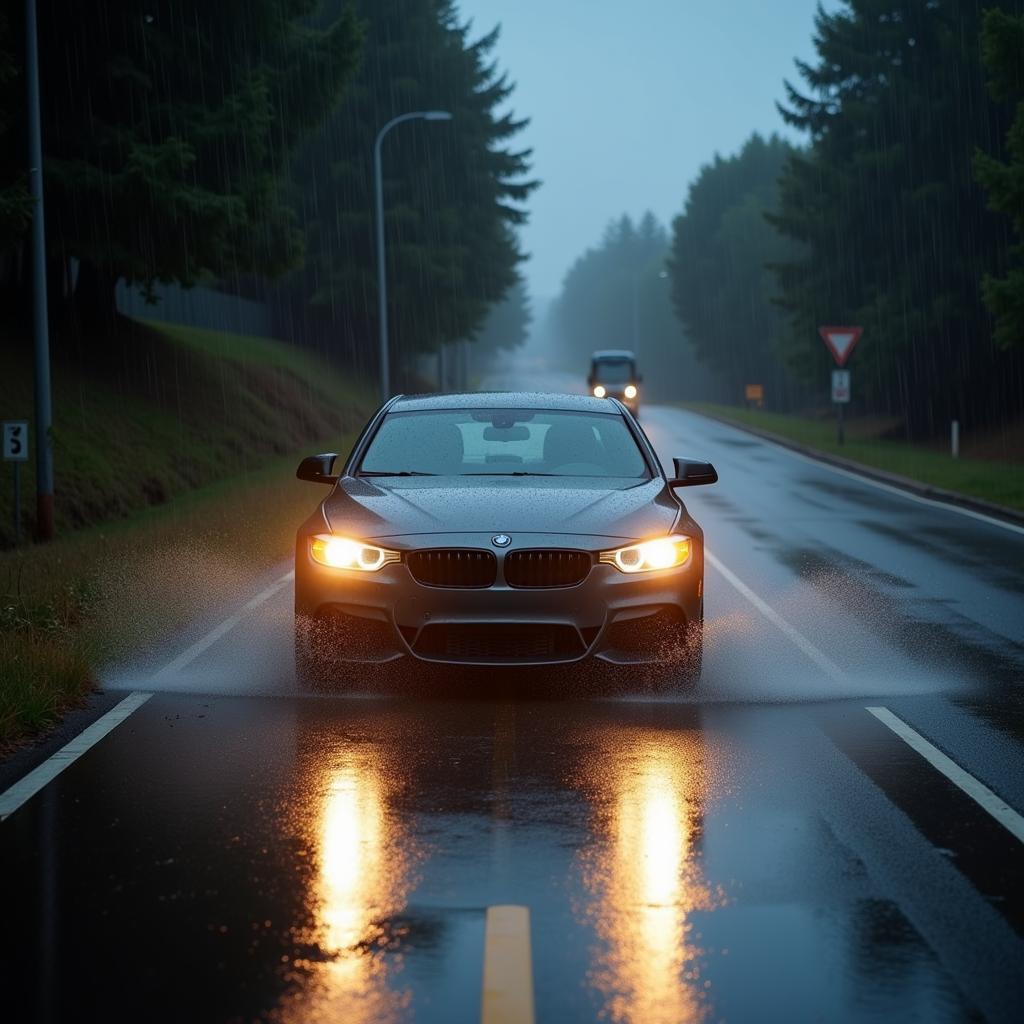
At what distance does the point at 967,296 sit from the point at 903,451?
6490 mm

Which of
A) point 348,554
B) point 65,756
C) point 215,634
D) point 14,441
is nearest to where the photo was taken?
point 65,756

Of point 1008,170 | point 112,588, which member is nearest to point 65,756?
point 112,588

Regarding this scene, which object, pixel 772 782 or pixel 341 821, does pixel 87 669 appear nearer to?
pixel 341 821

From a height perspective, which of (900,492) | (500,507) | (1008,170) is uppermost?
(1008,170)

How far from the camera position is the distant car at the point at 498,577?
325 inches

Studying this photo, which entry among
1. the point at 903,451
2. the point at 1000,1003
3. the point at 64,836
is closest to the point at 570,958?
the point at 1000,1003

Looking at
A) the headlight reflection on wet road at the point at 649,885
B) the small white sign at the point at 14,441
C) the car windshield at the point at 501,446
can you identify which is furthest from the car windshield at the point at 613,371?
the headlight reflection on wet road at the point at 649,885

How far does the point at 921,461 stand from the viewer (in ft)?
107

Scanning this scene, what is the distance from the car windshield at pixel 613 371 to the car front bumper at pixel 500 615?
48257mm

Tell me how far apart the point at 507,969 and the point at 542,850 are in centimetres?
125

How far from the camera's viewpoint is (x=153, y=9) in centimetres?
2630

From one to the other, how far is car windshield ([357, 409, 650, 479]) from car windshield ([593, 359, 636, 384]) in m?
46.1

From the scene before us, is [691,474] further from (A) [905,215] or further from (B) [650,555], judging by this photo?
(A) [905,215]

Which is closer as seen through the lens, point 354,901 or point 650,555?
point 354,901
